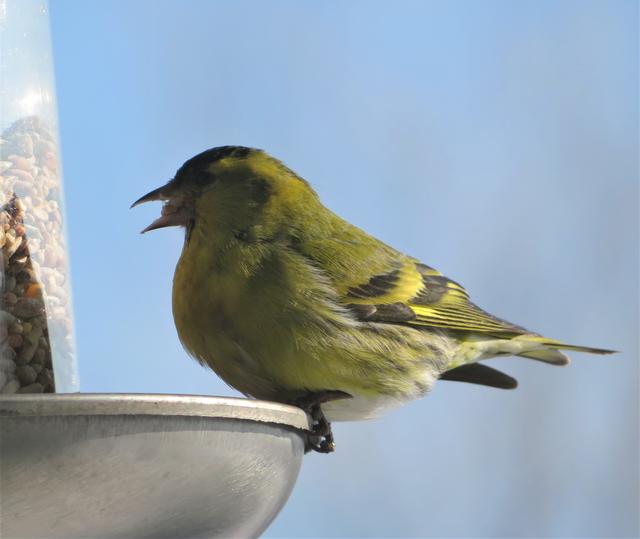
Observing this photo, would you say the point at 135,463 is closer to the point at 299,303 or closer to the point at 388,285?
the point at 299,303

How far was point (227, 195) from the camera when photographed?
14.7 feet

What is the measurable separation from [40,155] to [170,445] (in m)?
1.53

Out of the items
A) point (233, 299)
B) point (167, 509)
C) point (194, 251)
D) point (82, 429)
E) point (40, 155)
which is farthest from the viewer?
point (194, 251)

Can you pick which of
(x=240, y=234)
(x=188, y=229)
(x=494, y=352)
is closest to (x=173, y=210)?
(x=188, y=229)

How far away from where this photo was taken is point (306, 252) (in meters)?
4.33

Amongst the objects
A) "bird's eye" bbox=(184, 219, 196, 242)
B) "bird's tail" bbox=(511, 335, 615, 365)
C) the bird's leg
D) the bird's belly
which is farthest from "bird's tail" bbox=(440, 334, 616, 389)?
"bird's eye" bbox=(184, 219, 196, 242)

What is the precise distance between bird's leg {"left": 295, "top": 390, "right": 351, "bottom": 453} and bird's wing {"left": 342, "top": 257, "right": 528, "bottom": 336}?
1.46 ft

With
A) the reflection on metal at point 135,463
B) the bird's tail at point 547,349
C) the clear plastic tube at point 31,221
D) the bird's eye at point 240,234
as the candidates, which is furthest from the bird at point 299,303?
the reflection on metal at point 135,463

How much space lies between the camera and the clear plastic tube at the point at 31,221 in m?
3.37

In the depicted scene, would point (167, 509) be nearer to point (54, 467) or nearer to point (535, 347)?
point (54, 467)

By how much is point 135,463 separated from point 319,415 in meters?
1.55

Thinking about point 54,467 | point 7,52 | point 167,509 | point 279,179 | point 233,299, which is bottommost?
point 167,509

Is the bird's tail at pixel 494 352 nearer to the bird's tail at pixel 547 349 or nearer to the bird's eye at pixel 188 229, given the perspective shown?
the bird's tail at pixel 547 349

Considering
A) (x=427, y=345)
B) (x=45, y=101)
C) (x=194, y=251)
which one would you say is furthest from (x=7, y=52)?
(x=427, y=345)
